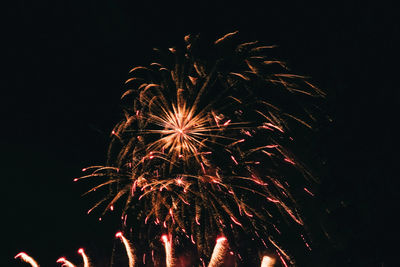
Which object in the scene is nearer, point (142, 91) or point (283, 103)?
point (142, 91)

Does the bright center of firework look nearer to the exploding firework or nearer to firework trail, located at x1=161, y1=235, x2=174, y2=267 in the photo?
the exploding firework

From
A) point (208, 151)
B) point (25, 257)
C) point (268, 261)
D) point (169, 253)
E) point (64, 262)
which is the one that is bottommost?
point (268, 261)

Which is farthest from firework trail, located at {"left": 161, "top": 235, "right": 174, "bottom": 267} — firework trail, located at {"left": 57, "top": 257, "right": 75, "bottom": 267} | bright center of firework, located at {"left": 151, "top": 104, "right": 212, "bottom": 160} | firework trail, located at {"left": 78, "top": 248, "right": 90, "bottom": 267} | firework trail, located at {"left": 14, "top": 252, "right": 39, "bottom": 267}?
firework trail, located at {"left": 14, "top": 252, "right": 39, "bottom": 267}

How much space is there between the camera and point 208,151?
4715 millimetres

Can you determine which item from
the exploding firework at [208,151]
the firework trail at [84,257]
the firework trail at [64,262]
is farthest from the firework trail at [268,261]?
the firework trail at [64,262]

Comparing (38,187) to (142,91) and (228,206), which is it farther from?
(228,206)

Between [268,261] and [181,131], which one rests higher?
[181,131]

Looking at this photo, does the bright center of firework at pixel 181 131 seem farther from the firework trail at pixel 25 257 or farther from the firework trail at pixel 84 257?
the firework trail at pixel 25 257

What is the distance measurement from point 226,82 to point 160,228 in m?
2.71

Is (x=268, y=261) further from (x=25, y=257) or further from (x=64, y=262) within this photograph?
(x=25, y=257)

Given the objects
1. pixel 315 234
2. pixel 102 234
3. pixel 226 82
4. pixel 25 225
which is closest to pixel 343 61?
pixel 226 82

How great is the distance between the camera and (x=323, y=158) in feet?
18.6

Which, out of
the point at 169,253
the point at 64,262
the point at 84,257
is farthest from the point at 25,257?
the point at 169,253

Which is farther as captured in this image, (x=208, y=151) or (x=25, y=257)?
(x=25, y=257)
